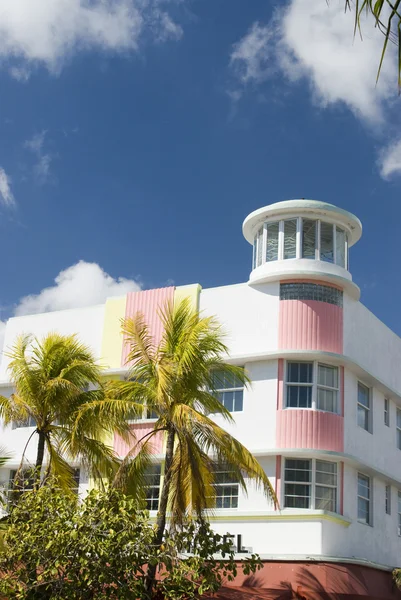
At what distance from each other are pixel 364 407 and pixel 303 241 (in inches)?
214

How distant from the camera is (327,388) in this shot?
2470cm

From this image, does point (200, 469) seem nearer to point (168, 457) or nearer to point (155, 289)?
point (168, 457)

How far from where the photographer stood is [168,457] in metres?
19.2

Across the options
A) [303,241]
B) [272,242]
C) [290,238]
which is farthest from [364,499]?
[272,242]

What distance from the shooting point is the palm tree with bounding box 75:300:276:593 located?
18797 mm

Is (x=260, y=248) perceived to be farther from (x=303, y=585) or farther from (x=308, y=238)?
(x=303, y=585)

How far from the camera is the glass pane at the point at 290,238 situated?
26.3m

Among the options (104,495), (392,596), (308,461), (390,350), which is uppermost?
(390,350)

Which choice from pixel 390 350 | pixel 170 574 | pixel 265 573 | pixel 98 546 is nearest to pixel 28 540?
pixel 98 546

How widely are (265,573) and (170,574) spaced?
531cm

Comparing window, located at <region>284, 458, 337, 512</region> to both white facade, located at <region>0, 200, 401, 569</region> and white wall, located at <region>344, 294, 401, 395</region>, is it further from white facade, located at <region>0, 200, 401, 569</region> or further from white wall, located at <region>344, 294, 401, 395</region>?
white wall, located at <region>344, 294, 401, 395</region>

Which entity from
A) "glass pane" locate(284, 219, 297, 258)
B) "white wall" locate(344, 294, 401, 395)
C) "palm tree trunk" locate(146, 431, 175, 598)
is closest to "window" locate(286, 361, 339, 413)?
"white wall" locate(344, 294, 401, 395)

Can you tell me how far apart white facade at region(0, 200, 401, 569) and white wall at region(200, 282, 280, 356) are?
1.3 inches

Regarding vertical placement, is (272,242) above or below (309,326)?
above
